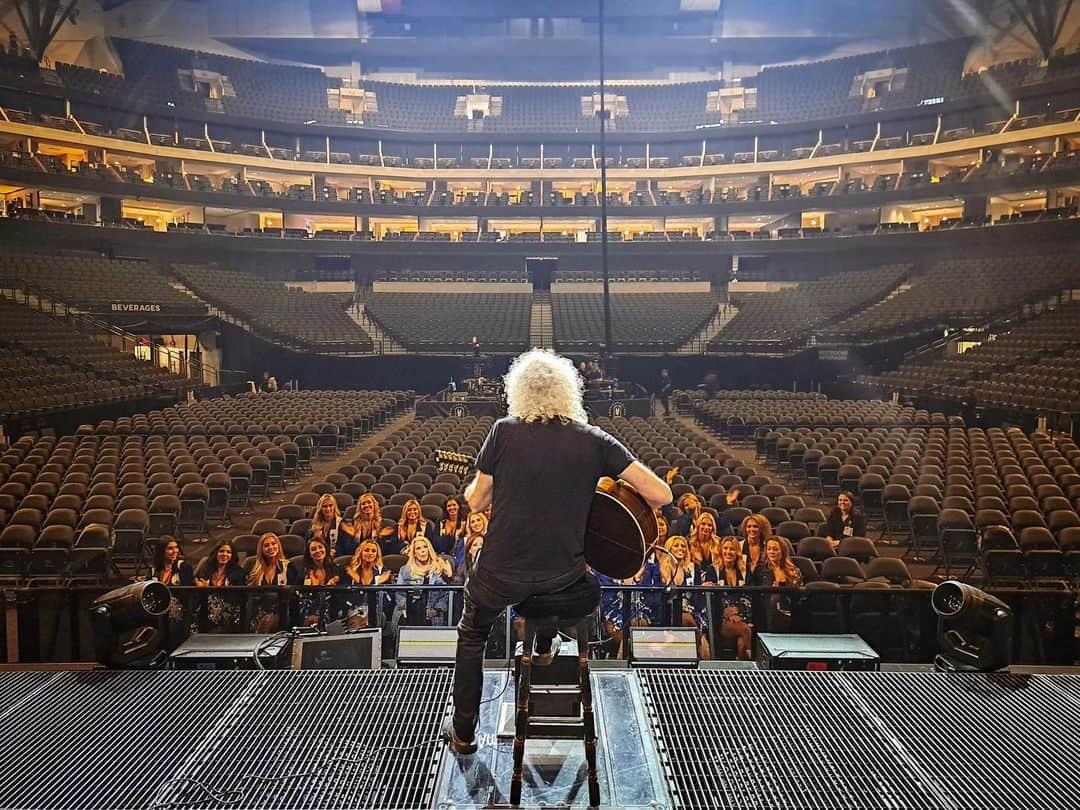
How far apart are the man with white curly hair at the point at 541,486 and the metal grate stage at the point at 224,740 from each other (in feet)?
2.33

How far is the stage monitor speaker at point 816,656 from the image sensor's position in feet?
11.5

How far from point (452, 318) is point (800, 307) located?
9.44m

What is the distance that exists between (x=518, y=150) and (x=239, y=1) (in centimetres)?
1008

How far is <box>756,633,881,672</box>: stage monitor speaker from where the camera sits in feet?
11.5

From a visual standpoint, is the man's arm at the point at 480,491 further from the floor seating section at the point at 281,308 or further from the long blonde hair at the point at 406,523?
the floor seating section at the point at 281,308

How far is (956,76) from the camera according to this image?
896 inches

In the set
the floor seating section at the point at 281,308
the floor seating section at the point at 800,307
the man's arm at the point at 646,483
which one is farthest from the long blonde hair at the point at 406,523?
the floor seating section at the point at 800,307

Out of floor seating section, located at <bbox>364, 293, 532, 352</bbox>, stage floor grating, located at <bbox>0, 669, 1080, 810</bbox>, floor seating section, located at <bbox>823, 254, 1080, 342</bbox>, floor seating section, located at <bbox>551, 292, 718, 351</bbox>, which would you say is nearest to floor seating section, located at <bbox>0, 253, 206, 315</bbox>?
floor seating section, located at <bbox>364, 293, 532, 352</bbox>

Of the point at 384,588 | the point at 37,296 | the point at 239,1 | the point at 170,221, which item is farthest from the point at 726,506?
the point at 239,1

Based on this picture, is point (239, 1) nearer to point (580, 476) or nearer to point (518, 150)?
point (518, 150)

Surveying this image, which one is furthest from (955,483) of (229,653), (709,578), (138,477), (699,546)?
(138,477)

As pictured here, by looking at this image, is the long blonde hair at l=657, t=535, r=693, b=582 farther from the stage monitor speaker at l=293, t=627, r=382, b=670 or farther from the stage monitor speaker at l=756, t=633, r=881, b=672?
the stage monitor speaker at l=293, t=627, r=382, b=670

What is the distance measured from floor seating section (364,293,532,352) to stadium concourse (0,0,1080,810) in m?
0.16

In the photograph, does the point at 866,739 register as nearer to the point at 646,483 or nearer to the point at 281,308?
the point at 646,483
